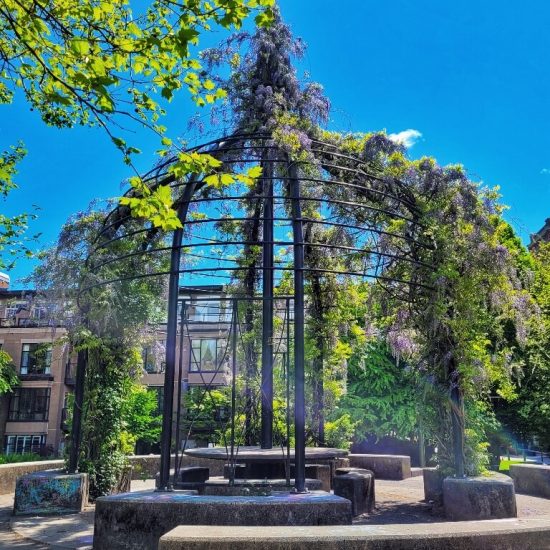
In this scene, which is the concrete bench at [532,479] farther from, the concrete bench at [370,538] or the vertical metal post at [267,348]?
the concrete bench at [370,538]

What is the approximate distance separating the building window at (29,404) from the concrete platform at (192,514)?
109ft

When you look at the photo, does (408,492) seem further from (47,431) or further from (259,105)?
(47,431)

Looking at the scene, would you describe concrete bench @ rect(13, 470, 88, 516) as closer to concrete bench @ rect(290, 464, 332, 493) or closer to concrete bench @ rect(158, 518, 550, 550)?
concrete bench @ rect(290, 464, 332, 493)

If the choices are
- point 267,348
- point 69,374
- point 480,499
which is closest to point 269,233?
point 267,348

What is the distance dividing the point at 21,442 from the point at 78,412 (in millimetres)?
31086

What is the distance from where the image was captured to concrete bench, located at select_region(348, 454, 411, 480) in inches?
488

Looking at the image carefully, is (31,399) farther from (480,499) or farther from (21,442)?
(480,499)

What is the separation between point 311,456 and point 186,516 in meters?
2.77

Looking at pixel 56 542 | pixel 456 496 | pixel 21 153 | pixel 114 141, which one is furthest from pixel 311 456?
pixel 21 153

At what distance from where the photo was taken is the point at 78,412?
8.93 meters

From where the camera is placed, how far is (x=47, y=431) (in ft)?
114

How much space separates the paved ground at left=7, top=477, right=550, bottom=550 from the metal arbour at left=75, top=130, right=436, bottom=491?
1391mm

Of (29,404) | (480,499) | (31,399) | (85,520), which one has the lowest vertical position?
(85,520)

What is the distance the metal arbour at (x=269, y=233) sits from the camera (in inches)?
253
